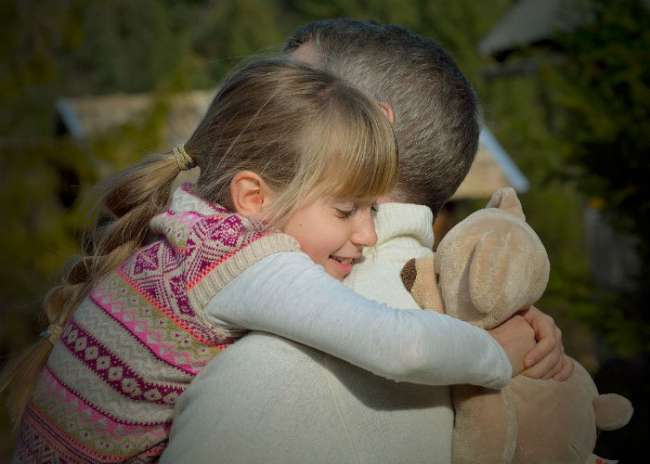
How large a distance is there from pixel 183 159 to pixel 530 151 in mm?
4800

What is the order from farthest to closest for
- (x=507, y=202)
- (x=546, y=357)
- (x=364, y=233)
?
(x=507, y=202) < (x=364, y=233) < (x=546, y=357)

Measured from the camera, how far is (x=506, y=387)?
5.81 ft

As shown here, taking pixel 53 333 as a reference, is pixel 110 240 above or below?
above

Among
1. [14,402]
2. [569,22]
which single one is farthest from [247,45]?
[14,402]

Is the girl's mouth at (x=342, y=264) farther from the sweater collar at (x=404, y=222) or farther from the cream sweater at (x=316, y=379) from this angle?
the cream sweater at (x=316, y=379)

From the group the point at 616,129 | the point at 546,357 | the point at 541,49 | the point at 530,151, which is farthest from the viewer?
the point at 541,49

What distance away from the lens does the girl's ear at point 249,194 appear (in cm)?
188

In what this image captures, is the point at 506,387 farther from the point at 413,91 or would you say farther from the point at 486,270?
the point at 413,91

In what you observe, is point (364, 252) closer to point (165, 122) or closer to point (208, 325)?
point (208, 325)

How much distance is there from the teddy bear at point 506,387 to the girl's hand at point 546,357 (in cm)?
2

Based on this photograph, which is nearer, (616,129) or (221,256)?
(221,256)

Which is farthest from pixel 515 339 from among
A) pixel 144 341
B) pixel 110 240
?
pixel 110 240

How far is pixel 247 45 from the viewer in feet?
75.7

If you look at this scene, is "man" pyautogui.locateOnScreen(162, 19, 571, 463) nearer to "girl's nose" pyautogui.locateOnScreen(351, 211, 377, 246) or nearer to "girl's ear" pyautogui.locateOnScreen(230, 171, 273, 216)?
"girl's nose" pyautogui.locateOnScreen(351, 211, 377, 246)
